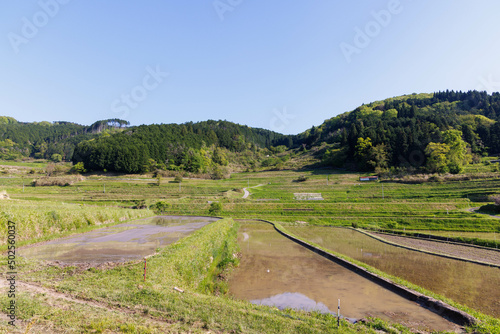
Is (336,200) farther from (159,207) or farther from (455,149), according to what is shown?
(455,149)

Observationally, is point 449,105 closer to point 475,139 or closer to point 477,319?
point 475,139

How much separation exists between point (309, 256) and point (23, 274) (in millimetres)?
15132

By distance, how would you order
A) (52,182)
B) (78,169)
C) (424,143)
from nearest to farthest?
(52,182)
(424,143)
(78,169)

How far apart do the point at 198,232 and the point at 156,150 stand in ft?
279

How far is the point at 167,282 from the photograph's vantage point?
9539 millimetres

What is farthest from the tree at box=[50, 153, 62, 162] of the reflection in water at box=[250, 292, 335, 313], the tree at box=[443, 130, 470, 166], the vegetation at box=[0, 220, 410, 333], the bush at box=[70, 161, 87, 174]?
the tree at box=[443, 130, 470, 166]

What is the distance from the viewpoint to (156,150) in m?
97.6

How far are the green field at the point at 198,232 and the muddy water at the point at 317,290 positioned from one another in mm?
1280

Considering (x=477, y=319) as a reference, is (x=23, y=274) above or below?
above

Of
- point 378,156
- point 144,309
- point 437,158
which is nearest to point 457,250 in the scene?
point 144,309

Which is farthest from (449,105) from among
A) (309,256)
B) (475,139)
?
(309,256)

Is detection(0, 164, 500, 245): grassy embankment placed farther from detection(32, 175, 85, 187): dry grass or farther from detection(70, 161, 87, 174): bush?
detection(70, 161, 87, 174): bush

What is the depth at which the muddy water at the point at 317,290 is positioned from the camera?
8852mm

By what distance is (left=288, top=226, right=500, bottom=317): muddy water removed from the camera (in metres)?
10.7
